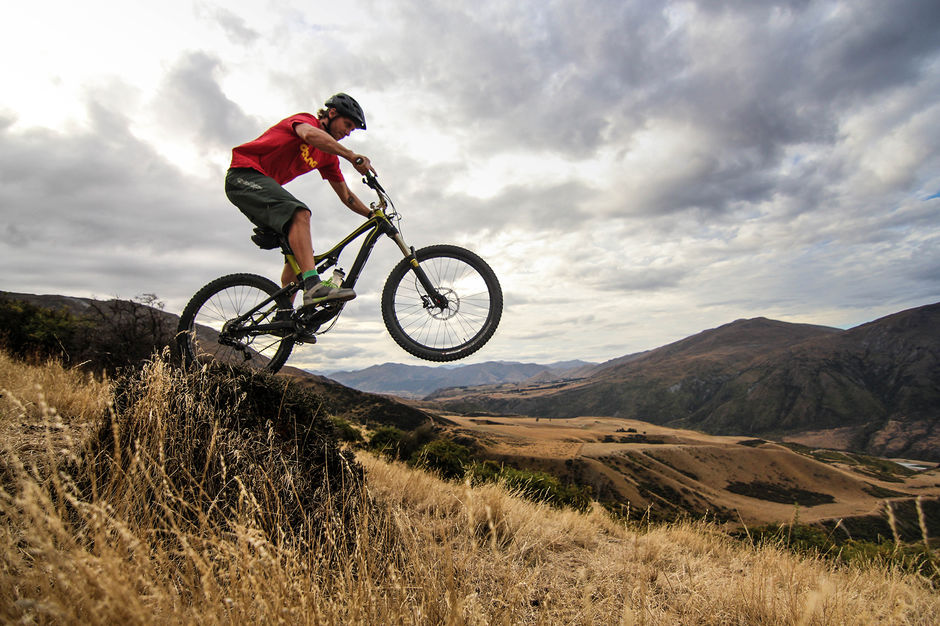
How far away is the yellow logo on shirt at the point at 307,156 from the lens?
5020 mm

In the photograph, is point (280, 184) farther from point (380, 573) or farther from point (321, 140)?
point (380, 573)

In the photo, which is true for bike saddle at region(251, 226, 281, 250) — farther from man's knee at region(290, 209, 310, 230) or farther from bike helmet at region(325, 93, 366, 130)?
bike helmet at region(325, 93, 366, 130)

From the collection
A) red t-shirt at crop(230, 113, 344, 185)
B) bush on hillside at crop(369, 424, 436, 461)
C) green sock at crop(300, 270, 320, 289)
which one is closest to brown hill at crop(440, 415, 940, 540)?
bush on hillside at crop(369, 424, 436, 461)

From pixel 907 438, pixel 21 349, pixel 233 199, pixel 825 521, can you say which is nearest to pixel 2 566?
pixel 233 199

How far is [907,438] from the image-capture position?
189625mm

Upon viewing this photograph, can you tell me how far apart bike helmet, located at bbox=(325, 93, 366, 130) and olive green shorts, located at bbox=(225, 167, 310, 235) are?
1.24 meters

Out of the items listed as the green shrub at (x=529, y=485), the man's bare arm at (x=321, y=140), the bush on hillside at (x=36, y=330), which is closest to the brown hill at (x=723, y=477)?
the green shrub at (x=529, y=485)

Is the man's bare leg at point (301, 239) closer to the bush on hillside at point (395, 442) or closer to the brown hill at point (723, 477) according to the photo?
the bush on hillside at point (395, 442)

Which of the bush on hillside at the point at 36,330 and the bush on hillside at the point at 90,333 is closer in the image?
the bush on hillside at the point at 90,333

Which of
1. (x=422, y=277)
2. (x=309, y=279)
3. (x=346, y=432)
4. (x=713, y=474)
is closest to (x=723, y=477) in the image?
(x=713, y=474)

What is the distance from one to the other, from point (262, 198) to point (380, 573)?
4.05 metres

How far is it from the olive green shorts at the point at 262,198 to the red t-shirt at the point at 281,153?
0.39 feet

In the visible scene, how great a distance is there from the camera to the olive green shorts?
15.3 feet

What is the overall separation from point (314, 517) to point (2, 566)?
2.04 m
